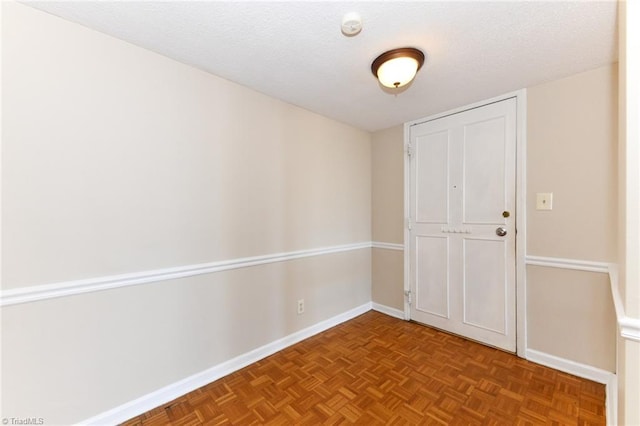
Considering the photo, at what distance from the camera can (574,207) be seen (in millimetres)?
1939

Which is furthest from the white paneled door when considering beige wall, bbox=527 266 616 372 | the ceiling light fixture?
the ceiling light fixture

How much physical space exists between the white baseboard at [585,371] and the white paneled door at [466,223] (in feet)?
0.62

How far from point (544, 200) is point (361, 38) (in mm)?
1903

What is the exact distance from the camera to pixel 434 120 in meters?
2.70

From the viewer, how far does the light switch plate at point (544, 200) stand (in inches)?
80.4

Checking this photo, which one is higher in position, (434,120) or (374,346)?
(434,120)

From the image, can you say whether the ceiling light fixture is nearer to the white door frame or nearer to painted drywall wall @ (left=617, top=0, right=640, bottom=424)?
painted drywall wall @ (left=617, top=0, right=640, bottom=424)

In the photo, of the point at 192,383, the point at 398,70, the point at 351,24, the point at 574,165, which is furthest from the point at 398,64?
the point at 192,383

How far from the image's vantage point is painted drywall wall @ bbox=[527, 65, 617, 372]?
5.95ft

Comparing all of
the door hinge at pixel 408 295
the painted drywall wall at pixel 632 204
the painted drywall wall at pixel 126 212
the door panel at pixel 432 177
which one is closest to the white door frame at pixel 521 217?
the door panel at pixel 432 177

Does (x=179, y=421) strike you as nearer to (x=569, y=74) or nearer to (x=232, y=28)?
(x=232, y=28)

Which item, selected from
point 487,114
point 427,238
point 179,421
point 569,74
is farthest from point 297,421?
point 569,74

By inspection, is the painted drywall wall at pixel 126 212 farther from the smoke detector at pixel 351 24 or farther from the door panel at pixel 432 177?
the door panel at pixel 432 177

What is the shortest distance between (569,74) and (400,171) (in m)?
1.53
